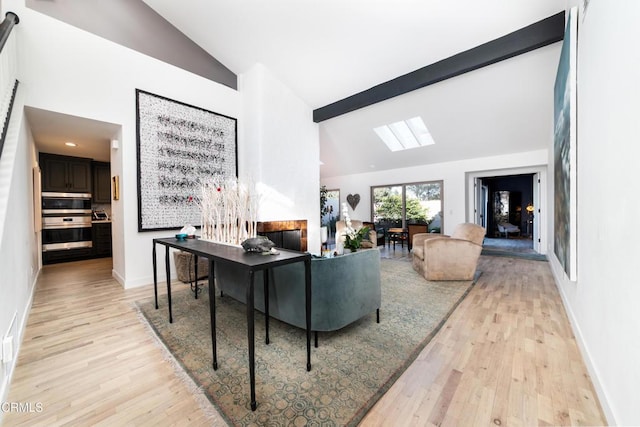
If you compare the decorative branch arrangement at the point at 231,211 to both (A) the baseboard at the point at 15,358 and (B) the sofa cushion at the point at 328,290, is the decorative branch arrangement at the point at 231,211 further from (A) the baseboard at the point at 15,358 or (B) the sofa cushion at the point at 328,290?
(A) the baseboard at the point at 15,358

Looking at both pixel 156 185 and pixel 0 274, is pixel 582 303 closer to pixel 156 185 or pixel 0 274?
pixel 0 274

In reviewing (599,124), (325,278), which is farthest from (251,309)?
(599,124)

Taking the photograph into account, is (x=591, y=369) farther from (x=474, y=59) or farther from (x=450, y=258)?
(x=474, y=59)

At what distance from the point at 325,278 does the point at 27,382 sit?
2.17m

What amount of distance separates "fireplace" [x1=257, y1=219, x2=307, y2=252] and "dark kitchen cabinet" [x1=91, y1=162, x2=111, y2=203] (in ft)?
13.8

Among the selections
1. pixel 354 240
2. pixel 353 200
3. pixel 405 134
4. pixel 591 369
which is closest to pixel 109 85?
pixel 354 240

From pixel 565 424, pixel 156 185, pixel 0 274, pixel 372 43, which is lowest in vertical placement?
pixel 565 424

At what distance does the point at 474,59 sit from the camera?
3.77 meters

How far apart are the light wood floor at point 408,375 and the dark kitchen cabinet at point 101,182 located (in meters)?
3.75

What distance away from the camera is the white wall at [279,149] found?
4969mm

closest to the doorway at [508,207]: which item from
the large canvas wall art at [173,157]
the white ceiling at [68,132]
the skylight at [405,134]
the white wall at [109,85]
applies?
the skylight at [405,134]

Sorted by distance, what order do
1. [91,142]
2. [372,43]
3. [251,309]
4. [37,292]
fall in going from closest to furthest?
1. [251,309]
2. [37,292]
3. [372,43]
4. [91,142]

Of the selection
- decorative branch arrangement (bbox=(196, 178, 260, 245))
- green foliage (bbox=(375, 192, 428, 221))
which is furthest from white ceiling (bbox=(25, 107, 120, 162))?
green foliage (bbox=(375, 192, 428, 221))

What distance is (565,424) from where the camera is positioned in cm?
136
